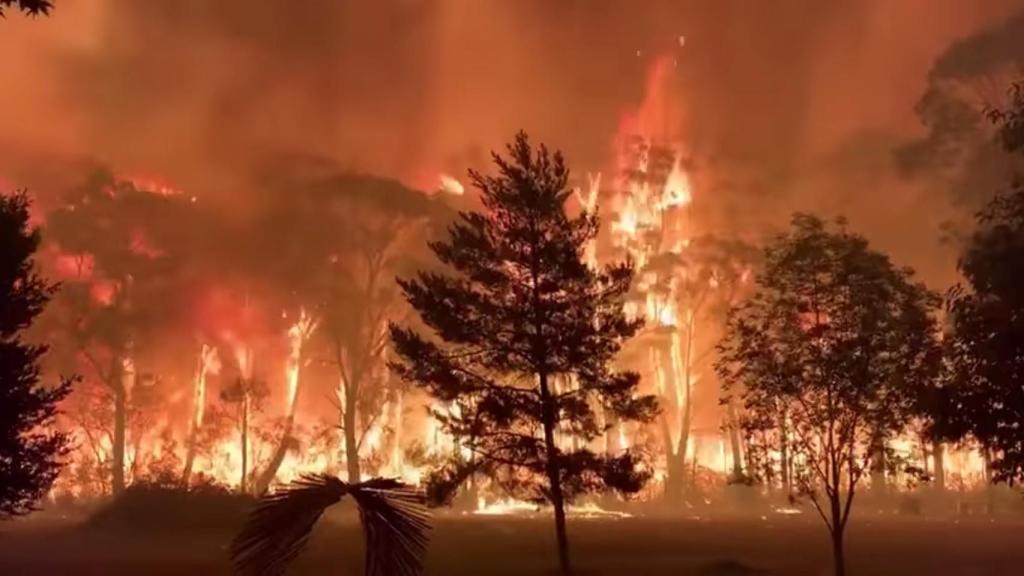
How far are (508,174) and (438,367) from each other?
599cm

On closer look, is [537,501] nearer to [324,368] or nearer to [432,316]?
[432,316]

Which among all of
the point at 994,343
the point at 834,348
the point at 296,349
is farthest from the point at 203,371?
the point at 994,343

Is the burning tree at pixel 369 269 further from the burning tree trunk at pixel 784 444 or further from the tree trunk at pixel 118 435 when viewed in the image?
the burning tree trunk at pixel 784 444

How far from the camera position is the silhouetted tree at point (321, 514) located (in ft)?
10.7

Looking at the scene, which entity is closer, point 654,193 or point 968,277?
point 968,277

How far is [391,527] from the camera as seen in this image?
3.44 m

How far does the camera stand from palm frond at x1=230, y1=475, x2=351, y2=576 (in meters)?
3.26

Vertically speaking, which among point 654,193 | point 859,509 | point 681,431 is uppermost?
point 654,193

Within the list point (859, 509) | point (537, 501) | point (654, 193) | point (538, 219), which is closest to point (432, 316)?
point (538, 219)

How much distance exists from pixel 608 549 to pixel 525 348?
31.8 ft

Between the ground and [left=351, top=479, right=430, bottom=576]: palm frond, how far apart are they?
23.1 metres

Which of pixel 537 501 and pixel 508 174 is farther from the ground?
pixel 508 174

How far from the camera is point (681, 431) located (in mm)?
62562

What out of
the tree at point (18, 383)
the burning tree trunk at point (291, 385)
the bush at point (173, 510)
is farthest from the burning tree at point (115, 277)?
the tree at point (18, 383)
